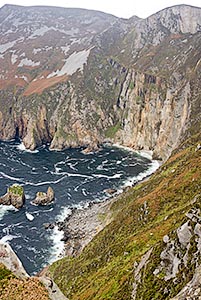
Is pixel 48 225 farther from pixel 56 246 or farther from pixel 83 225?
pixel 56 246

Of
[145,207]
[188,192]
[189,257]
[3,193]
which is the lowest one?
[3,193]

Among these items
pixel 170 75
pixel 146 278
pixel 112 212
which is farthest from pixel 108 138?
pixel 146 278

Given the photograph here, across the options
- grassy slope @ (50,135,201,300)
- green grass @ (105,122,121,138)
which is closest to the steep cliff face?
green grass @ (105,122,121,138)

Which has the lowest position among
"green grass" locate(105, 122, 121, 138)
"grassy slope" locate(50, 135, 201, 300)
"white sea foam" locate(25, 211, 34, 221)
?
"white sea foam" locate(25, 211, 34, 221)

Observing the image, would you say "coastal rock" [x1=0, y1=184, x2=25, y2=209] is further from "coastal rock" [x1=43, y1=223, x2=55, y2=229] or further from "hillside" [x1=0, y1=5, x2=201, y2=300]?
"hillside" [x1=0, y1=5, x2=201, y2=300]

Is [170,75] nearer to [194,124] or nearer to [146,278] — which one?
[194,124]

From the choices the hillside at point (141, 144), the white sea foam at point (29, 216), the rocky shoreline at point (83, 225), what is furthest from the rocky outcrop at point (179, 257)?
the white sea foam at point (29, 216)
